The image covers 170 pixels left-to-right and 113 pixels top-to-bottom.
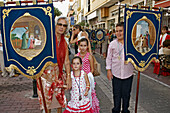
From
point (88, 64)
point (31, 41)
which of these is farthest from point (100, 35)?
point (31, 41)

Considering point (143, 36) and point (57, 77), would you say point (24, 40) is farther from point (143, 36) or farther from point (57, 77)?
point (143, 36)

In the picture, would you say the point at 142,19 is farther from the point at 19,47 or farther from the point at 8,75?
the point at 8,75

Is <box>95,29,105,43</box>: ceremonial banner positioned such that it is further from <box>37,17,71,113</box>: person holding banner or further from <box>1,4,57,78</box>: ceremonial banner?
<box>1,4,57,78</box>: ceremonial banner

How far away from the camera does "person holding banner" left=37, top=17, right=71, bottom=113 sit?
3.00m

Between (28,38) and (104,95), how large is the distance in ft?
10.5

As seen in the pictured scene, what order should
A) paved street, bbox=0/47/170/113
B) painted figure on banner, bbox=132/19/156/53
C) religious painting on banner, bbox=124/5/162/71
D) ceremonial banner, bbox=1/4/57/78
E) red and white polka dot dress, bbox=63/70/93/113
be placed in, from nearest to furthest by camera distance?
1. ceremonial banner, bbox=1/4/57/78
2. religious painting on banner, bbox=124/5/162/71
3. painted figure on banner, bbox=132/19/156/53
4. red and white polka dot dress, bbox=63/70/93/113
5. paved street, bbox=0/47/170/113

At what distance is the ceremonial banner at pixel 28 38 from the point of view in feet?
8.12

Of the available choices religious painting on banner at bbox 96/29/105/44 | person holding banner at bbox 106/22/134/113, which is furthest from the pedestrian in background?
religious painting on banner at bbox 96/29/105/44

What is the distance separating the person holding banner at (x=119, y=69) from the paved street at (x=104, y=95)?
0.85m

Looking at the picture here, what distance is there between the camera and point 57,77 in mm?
3074

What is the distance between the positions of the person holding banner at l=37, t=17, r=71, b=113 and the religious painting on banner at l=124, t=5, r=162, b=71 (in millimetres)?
1150

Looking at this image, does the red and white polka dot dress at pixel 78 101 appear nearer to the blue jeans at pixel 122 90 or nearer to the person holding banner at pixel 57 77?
the person holding banner at pixel 57 77

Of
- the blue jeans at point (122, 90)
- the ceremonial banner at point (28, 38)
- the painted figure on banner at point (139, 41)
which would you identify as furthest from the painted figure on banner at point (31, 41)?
the painted figure on banner at point (139, 41)

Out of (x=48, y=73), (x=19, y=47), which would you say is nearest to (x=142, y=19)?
(x=48, y=73)
